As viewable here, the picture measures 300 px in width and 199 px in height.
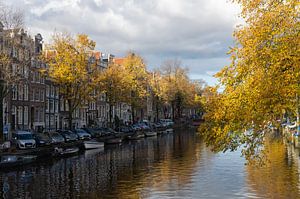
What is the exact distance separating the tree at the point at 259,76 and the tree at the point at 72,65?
40.8 meters

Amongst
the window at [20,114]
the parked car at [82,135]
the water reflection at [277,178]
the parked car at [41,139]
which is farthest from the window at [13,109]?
the water reflection at [277,178]

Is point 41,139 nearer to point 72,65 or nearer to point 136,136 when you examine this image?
point 72,65

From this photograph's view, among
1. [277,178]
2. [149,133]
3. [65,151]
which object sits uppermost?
[149,133]

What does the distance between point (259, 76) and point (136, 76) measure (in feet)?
228

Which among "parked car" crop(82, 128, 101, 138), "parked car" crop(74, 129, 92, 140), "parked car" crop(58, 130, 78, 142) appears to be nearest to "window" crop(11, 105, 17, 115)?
"parked car" crop(74, 129, 92, 140)

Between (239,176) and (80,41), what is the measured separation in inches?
1332

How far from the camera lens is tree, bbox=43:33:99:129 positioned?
55.8 m

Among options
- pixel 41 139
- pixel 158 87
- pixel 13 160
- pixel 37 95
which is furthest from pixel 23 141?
pixel 158 87

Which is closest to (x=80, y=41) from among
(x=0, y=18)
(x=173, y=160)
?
(x=0, y=18)

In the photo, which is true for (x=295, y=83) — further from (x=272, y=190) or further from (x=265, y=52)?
(x=272, y=190)

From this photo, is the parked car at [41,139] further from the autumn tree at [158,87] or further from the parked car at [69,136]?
the autumn tree at [158,87]

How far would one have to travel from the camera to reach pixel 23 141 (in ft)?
148

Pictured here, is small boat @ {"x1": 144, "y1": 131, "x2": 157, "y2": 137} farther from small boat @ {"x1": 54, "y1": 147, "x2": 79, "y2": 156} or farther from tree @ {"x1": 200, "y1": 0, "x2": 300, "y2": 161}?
tree @ {"x1": 200, "y1": 0, "x2": 300, "y2": 161}

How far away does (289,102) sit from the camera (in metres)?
15.1
